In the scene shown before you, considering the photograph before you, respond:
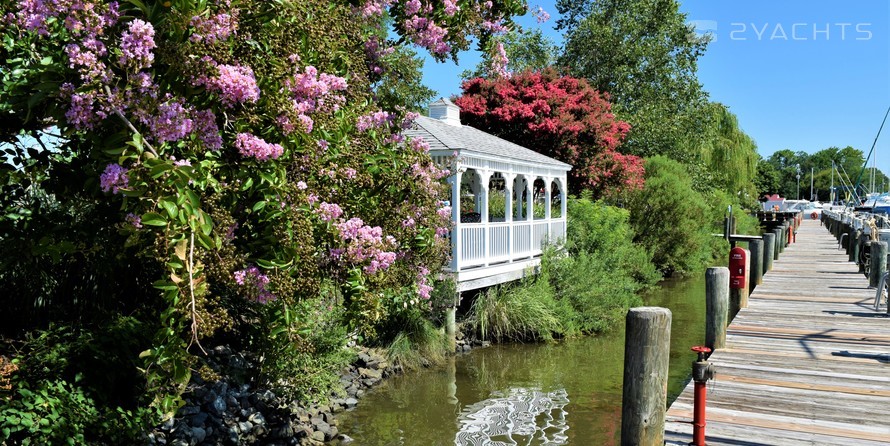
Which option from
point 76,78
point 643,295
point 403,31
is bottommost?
point 643,295

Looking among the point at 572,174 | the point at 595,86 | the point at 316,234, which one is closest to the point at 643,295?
the point at 572,174

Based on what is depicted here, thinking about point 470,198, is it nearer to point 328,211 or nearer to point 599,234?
point 599,234

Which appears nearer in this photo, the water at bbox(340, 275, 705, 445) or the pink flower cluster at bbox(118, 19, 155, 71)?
the pink flower cluster at bbox(118, 19, 155, 71)

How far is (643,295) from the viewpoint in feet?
76.1

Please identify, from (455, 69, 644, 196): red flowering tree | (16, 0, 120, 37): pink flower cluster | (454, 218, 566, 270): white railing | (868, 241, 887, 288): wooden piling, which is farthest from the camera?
(455, 69, 644, 196): red flowering tree

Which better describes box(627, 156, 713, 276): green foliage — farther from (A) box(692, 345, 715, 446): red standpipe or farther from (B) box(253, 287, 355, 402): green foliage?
(A) box(692, 345, 715, 446): red standpipe

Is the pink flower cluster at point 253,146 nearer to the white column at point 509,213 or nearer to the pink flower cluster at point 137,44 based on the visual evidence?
the pink flower cluster at point 137,44

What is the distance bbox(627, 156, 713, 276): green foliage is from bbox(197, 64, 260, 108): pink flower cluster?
78.1 ft

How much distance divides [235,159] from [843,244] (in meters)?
26.1

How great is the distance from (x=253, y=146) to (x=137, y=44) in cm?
93

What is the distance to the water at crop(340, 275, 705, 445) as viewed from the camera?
9.91 metres

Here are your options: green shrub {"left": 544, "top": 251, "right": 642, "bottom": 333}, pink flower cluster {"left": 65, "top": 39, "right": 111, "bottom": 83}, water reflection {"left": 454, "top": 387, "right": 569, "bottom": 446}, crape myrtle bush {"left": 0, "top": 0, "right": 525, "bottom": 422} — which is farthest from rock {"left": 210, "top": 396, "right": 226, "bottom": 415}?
green shrub {"left": 544, "top": 251, "right": 642, "bottom": 333}

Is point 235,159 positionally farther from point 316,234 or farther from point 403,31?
point 403,31

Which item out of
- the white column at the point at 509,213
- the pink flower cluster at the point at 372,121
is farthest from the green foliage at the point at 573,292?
the pink flower cluster at the point at 372,121
